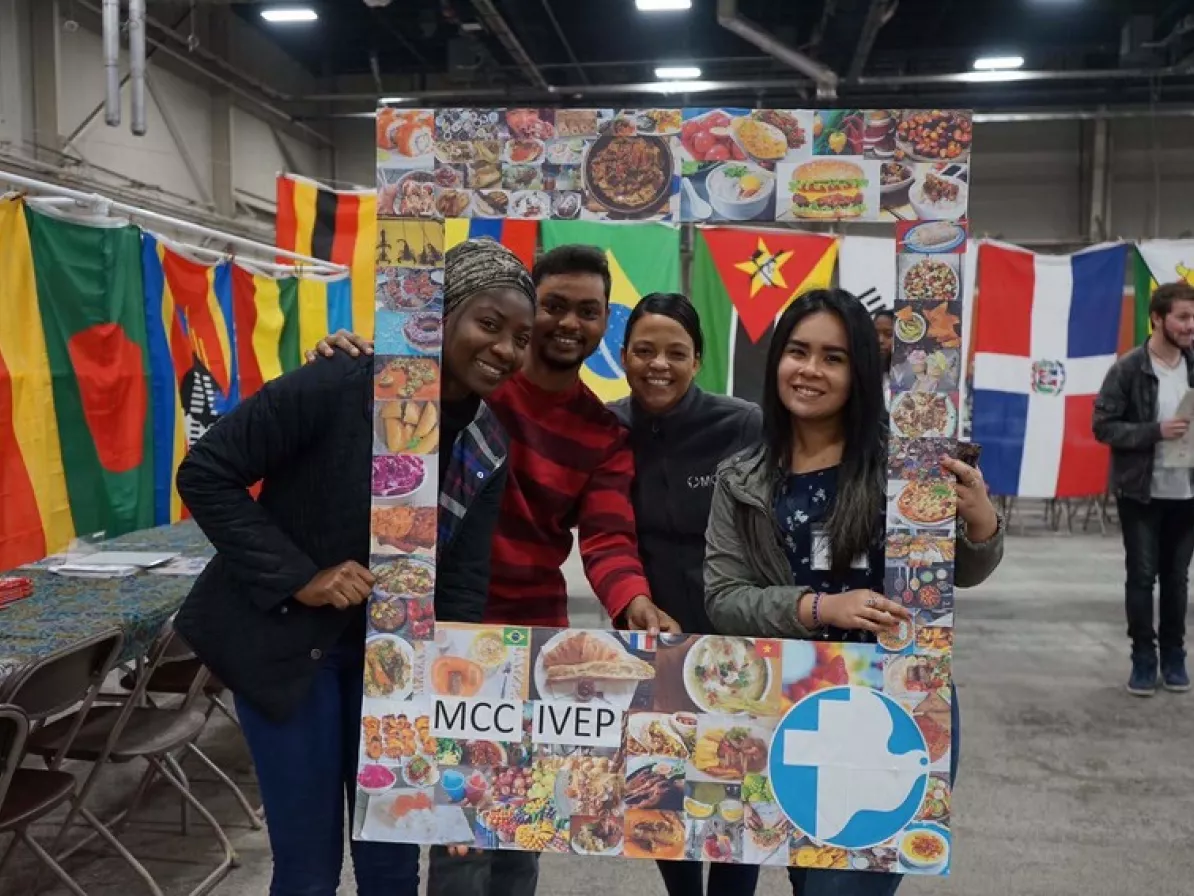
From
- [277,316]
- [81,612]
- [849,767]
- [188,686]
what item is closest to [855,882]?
[849,767]

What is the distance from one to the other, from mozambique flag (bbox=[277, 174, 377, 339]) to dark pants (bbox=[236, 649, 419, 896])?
4.21 meters

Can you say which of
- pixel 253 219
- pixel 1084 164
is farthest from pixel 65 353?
pixel 1084 164

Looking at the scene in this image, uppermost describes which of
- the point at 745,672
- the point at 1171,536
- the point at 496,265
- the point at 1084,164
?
the point at 1084,164

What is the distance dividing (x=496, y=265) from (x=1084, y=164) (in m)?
11.4

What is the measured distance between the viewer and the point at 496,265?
1.31m

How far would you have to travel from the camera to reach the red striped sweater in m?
1.57

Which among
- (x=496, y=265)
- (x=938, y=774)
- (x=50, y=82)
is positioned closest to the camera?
(x=938, y=774)

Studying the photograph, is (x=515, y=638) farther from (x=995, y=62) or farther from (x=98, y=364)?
(x=995, y=62)

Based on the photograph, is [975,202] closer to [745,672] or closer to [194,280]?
Result: [194,280]

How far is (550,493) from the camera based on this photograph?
157 centimetres

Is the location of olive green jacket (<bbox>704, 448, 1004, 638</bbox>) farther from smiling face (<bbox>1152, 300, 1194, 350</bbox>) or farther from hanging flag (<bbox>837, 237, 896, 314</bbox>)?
hanging flag (<bbox>837, 237, 896, 314</bbox>)

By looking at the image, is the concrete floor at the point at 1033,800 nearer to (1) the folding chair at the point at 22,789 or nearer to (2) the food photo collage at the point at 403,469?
(1) the folding chair at the point at 22,789

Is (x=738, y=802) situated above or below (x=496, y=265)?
below

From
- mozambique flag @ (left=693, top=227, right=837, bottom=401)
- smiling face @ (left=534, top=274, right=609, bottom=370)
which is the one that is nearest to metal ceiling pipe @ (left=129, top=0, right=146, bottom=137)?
mozambique flag @ (left=693, top=227, right=837, bottom=401)
